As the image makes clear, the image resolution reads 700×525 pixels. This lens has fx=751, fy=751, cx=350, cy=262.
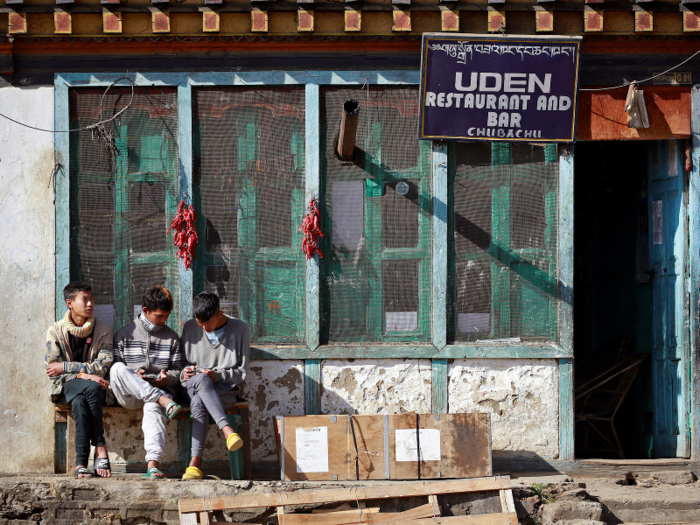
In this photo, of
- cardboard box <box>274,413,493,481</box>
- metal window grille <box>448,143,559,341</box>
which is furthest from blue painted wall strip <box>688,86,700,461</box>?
cardboard box <box>274,413,493,481</box>

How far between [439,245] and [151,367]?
2.67 metres

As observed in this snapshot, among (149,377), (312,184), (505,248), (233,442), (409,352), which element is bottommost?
(233,442)

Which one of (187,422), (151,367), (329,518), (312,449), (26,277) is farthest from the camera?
(26,277)

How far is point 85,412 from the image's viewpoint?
18.9ft

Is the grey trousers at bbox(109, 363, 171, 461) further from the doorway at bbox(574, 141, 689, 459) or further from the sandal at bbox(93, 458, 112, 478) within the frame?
the doorway at bbox(574, 141, 689, 459)

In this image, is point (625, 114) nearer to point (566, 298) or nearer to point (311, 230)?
point (566, 298)

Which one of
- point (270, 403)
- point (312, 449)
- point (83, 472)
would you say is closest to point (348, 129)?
point (270, 403)

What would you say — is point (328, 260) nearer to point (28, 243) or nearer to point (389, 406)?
point (389, 406)

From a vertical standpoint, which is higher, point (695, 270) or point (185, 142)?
point (185, 142)

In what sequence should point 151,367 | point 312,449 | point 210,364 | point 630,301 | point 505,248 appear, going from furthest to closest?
point 630,301 < point 505,248 < point 210,364 < point 151,367 < point 312,449

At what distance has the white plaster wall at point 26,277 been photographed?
6.55 meters

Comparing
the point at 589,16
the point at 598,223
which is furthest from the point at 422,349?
the point at 598,223

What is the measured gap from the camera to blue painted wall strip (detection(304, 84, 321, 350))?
663 centimetres

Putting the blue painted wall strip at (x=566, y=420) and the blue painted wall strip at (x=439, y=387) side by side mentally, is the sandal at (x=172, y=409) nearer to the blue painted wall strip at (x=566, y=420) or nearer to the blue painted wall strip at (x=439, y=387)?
the blue painted wall strip at (x=439, y=387)
